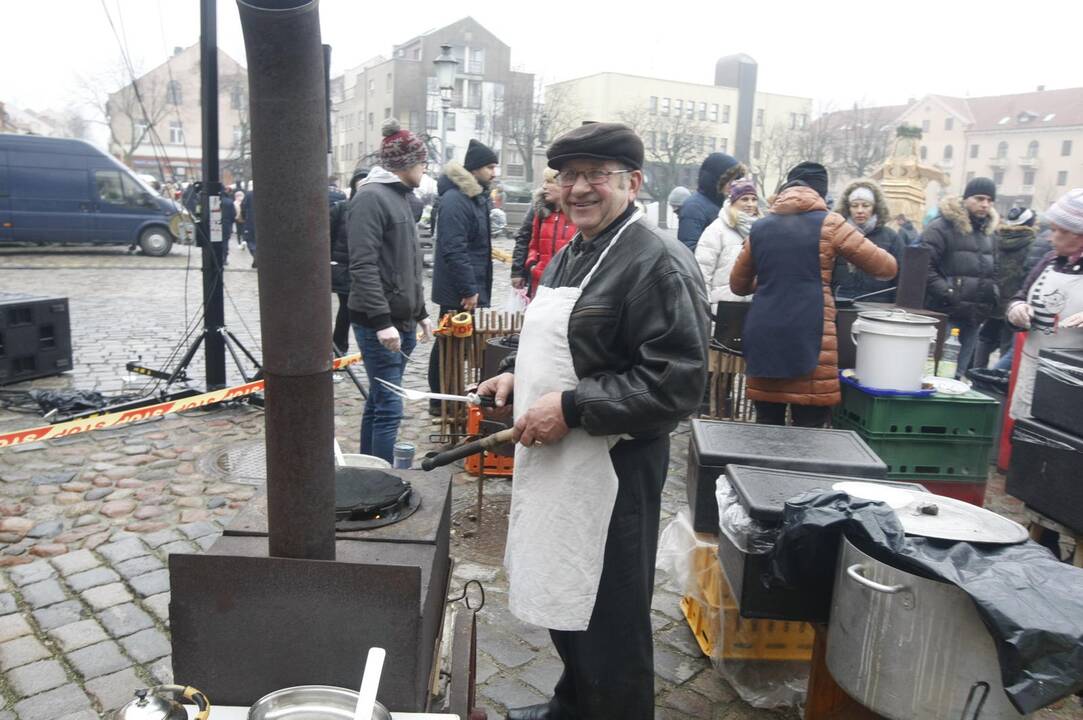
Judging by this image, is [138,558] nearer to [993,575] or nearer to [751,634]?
[751,634]

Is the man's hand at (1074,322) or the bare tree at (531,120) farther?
the bare tree at (531,120)

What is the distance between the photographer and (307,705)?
6.18 ft

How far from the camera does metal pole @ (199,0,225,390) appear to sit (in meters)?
6.77

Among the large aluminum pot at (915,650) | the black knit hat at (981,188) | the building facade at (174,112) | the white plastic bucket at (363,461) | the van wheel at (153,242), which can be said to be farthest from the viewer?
the building facade at (174,112)

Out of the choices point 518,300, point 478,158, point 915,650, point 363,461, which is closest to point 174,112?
point 518,300

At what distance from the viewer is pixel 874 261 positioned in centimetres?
470

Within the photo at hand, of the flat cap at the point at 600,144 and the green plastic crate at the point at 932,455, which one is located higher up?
the flat cap at the point at 600,144

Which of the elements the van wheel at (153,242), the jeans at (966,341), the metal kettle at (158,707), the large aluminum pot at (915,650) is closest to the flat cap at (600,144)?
the large aluminum pot at (915,650)

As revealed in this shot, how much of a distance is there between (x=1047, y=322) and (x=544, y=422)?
4.23m

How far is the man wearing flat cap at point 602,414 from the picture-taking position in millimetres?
2424

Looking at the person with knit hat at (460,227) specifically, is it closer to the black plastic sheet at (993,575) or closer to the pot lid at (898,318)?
the pot lid at (898,318)

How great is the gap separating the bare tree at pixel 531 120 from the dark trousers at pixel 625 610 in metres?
51.9

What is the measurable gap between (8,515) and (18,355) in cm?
369

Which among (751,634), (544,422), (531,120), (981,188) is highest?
(531,120)
